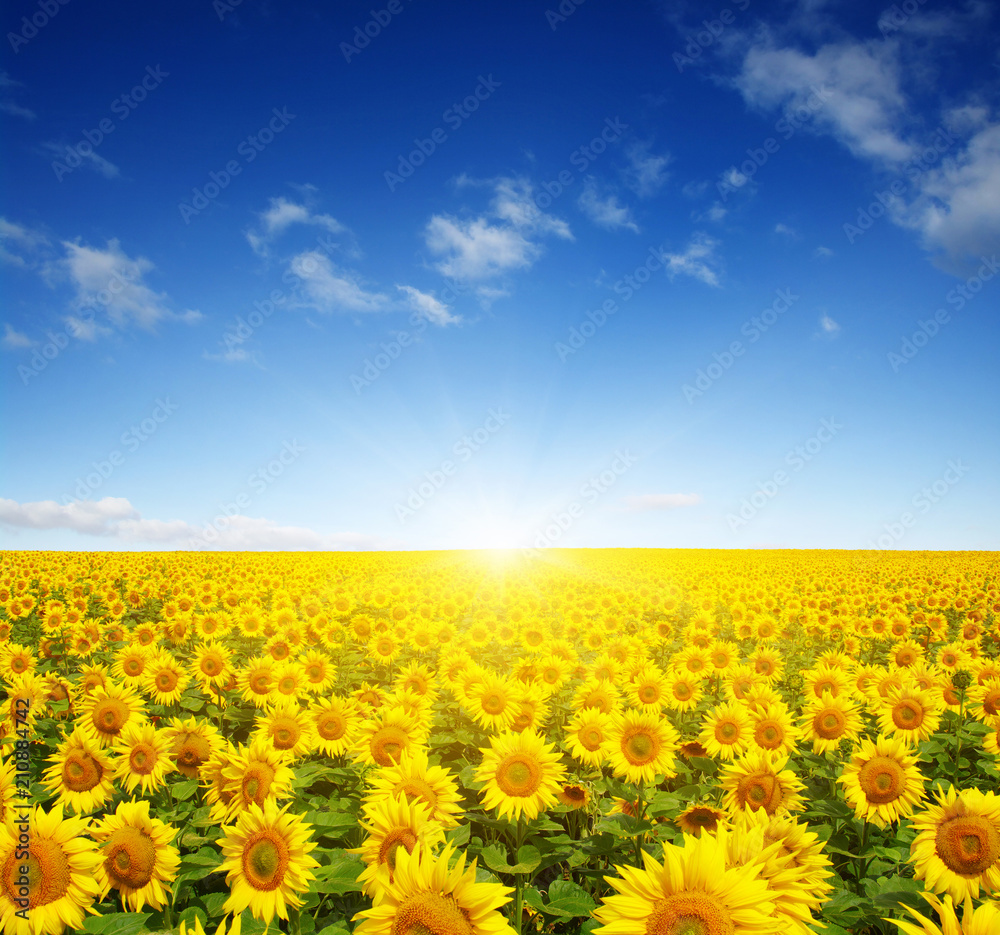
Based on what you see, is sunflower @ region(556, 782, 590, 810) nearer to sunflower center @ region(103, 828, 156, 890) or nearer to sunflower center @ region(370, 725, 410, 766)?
sunflower center @ region(370, 725, 410, 766)

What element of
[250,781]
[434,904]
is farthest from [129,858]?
[434,904]

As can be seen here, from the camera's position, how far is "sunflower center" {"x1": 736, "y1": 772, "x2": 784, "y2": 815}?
459cm

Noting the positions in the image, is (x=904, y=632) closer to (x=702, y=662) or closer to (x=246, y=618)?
(x=702, y=662)

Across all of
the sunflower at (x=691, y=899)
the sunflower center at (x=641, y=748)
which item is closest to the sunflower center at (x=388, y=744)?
the sunflower center at (x=641, y=748)

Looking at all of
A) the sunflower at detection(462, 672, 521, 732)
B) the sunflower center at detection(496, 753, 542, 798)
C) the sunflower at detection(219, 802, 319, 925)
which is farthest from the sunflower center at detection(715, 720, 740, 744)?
the sunflower at detection(219, 802, 319, 925)

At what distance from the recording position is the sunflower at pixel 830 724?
19.9ft

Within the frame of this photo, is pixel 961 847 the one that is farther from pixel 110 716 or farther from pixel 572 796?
pixel 110 716

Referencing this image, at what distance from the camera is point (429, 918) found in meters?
2.29

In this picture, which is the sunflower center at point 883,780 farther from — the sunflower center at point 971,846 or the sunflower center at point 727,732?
the sunflower center at point 727,732

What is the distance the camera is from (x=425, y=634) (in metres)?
10.7

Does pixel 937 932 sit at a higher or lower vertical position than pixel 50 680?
higher

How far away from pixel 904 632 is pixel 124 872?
14968 mm

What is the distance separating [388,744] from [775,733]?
384 cm

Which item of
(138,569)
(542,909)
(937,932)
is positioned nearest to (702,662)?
(542,909)
